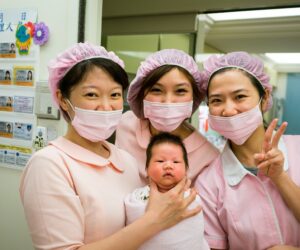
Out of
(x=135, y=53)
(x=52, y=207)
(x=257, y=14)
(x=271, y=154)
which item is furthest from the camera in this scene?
(x=135, y=53)

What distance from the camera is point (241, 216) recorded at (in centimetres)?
129

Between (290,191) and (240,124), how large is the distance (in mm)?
313

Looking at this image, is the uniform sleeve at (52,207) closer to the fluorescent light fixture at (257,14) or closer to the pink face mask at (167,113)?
the pink face mask at (167,113)

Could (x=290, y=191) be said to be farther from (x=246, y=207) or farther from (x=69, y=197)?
(x=69, y=197)

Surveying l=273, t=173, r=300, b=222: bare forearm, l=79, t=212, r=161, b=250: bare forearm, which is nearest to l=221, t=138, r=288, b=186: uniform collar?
l=273, t=173, r=300, b=222: bare forearm

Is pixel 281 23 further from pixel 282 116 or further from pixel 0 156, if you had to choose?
pixel 0 156

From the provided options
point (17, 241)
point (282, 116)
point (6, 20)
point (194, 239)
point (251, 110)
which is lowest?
point (17, 241)

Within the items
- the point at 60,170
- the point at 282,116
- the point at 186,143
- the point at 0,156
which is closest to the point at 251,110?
the point at 186,143

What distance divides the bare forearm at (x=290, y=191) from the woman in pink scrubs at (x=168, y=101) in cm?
41

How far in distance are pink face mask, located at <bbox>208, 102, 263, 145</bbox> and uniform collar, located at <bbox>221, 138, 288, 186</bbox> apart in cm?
9

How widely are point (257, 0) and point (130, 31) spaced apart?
3.62 ft

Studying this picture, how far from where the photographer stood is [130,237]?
101 cm

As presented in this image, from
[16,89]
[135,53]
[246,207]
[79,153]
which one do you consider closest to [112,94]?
[79,153]

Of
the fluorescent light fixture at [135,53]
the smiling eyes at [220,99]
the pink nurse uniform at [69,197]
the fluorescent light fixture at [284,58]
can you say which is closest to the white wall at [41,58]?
the pink nurse uniform at [69,197]
